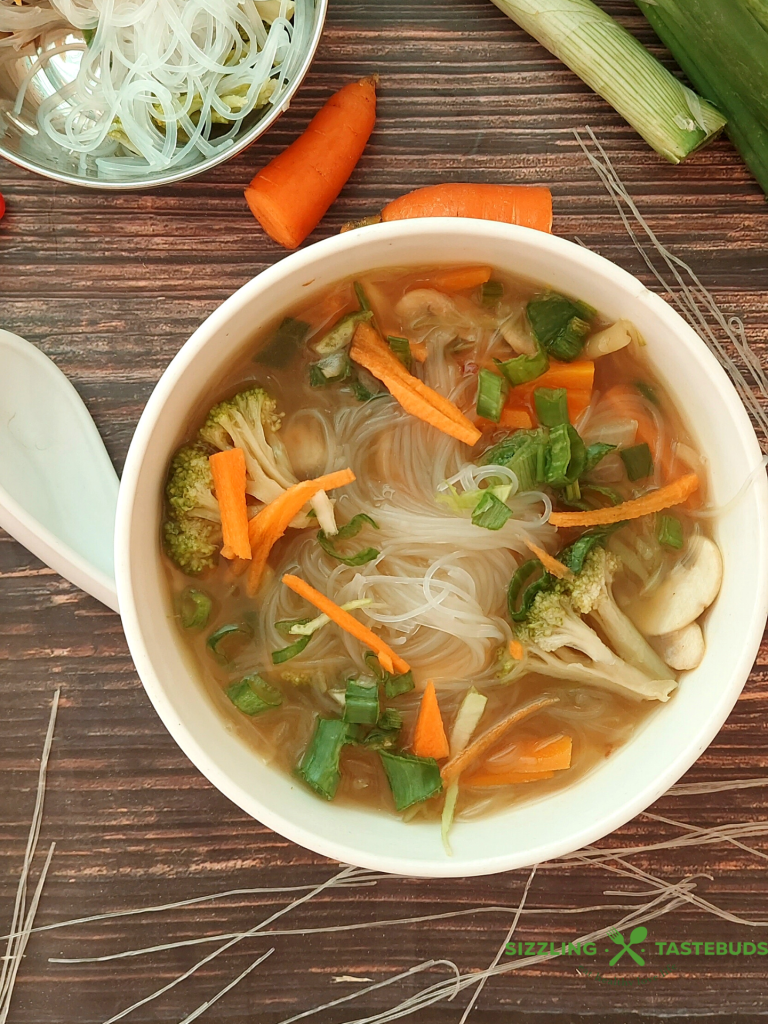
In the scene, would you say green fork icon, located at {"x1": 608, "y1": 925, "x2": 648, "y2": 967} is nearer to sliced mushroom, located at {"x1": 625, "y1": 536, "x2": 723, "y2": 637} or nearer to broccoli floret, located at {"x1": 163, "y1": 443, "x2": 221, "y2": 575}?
sliced mushroom, located at {"x1": 625, "y1": 536, "x2": 723, "y2": 637}

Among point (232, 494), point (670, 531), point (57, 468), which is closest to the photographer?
point (232, 494)

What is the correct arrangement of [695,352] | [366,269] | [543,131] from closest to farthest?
[695,352] → [366,269] → [543,131]

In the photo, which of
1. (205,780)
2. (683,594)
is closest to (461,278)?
(683,594)

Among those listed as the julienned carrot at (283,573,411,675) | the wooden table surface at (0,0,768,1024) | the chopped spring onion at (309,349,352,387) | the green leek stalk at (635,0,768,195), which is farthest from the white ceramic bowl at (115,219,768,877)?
the green leek stalk at (635,0,768,195)

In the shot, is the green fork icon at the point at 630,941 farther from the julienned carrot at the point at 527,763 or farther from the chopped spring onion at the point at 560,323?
the chopped spring onion at the point at 560,323

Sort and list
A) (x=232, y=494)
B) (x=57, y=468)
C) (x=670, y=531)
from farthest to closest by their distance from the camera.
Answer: (x=57, y=468), (x=670, y=531), (x=232, y=494)

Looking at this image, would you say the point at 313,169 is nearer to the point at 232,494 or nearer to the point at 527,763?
the point at 232,494

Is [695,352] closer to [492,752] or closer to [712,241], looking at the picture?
[712,241]

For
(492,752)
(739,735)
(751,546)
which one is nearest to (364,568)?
(492,752)
